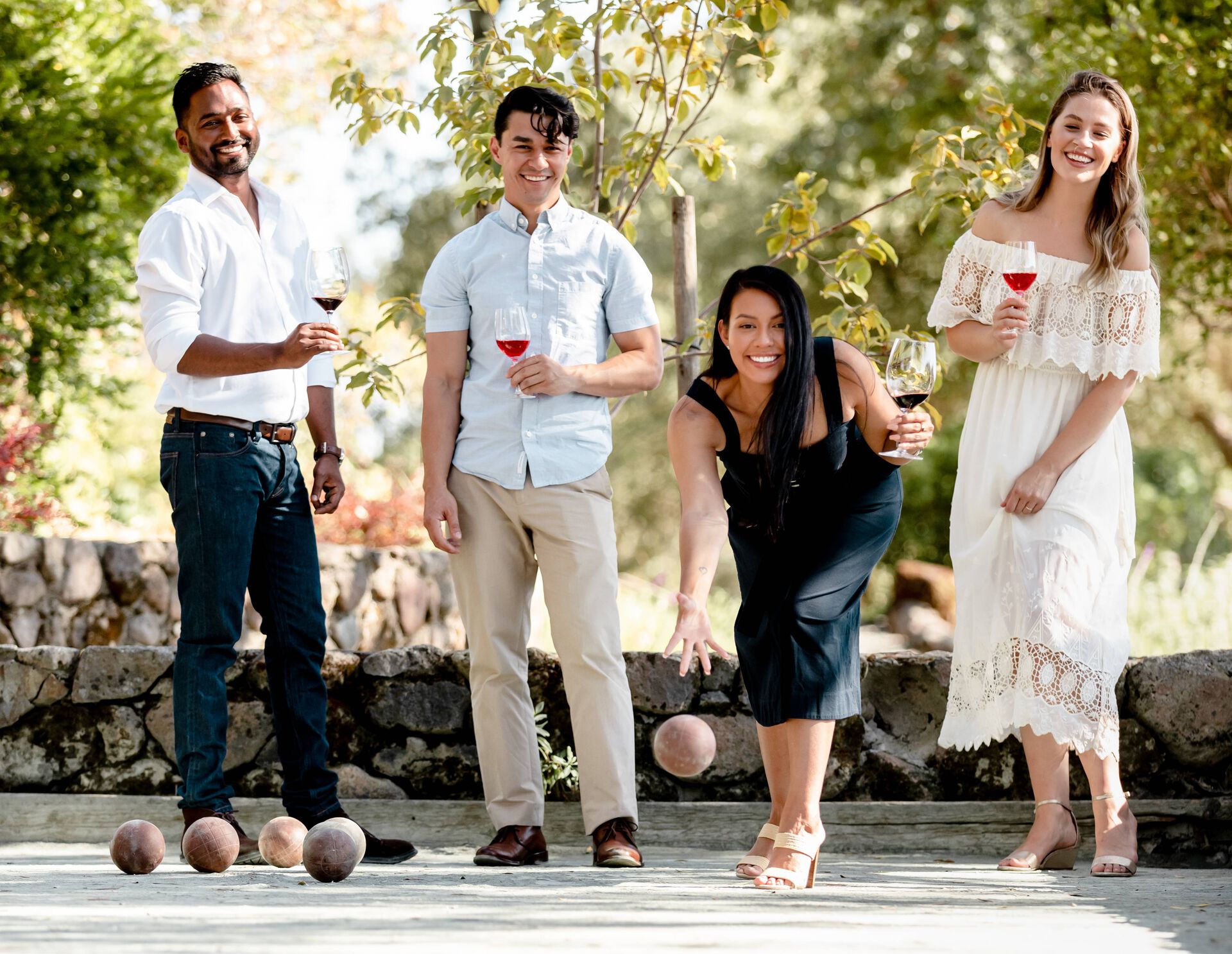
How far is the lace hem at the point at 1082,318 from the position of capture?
369 cm

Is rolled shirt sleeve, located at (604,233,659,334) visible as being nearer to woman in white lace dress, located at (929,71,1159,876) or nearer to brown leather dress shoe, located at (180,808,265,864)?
woman in white lace dress, located at (929,71,1159,876)

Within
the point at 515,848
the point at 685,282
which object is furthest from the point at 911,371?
the point at 685,282

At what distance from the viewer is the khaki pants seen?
3.63m

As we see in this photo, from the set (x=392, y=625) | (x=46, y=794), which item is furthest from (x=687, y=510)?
(x=392, y=625)

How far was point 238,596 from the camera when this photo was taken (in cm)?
355

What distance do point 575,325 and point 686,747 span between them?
45.7 inches

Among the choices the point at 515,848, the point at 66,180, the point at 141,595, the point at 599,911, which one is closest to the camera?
the point at 599,911

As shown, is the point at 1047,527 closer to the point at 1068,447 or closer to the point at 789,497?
the point at 1068,447

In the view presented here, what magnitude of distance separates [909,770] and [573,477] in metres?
1.52

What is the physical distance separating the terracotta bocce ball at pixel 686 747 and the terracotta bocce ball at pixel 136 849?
4.19ft

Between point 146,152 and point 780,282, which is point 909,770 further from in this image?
point 146,152

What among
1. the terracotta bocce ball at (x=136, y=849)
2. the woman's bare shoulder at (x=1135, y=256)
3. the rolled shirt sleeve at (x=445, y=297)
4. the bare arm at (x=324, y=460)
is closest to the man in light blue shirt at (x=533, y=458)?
the rolled shirt sleeve at (x=445, y=297)

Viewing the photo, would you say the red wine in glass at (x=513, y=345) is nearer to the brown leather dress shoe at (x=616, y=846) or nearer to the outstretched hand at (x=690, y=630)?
the outstretched hand at (x=690, y=630)

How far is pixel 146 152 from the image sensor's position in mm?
8062
